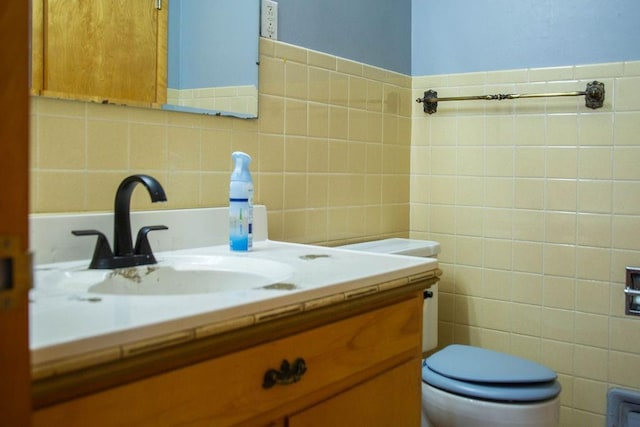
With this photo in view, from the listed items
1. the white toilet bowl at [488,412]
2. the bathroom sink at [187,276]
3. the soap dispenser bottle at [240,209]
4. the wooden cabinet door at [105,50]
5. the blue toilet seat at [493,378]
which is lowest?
the white toilet bowl at [488,412]

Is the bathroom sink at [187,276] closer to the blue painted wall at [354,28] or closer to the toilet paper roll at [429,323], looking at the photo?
the blue painted wall at [354,28]

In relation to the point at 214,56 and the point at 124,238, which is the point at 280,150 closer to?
the point at 214,56

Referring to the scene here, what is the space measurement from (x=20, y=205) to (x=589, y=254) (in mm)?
1946

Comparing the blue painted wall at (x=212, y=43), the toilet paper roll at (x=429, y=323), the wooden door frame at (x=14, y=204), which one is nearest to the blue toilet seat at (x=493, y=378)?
the toilet paper roll at (x=429, y=323)

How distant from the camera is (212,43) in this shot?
1635mm

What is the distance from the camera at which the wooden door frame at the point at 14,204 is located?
42cm

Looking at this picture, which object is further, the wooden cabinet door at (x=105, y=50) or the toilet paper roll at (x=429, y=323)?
the toilet paper roll at (x=429, y=323)

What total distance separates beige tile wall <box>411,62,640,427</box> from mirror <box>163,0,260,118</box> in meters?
0.91

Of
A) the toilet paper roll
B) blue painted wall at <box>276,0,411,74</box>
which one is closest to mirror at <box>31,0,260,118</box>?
blue painted wall at <box>276,0,411,74</box>

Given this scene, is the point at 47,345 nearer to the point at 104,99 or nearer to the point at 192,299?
the point at 192,299

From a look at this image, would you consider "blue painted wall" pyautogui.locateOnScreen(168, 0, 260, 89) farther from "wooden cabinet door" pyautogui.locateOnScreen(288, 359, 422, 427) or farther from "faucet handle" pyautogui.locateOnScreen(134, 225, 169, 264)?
"wooden cabinet door" pyautogui.locateOnScreen(288, 359, 422, 427)

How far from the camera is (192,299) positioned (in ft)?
2.72

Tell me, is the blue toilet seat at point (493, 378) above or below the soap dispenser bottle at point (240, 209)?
below

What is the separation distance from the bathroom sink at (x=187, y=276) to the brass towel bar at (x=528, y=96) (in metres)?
1.24
